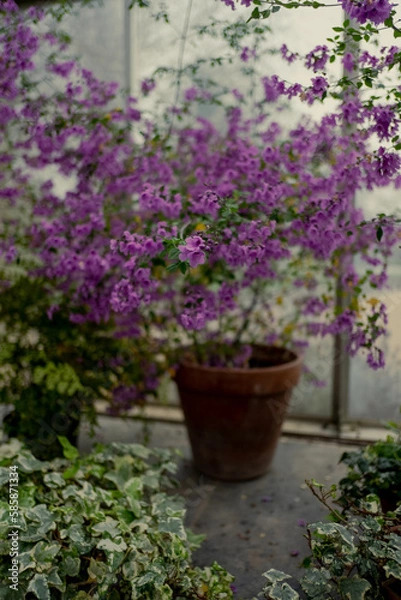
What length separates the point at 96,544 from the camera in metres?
1.64

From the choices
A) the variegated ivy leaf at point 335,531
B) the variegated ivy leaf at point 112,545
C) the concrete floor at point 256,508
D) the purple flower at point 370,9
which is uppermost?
the purple flower at point 370,9

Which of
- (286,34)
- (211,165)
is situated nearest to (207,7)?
(286,34)

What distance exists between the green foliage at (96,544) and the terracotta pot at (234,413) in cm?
57

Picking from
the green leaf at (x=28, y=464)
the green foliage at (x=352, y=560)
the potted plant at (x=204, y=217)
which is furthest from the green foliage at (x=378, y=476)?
the green leaf at (x=28, y=464)

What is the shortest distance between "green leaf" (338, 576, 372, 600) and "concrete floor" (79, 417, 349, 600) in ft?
1.35

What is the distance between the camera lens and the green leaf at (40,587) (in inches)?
57.5

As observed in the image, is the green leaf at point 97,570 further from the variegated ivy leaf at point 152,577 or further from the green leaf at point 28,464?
the green leaf at point 28,464

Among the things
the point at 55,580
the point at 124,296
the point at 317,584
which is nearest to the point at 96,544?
the point at 55,580

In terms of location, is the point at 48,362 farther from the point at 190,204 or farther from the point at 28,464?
the point at 190,204

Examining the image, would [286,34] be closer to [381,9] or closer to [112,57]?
[112,57]

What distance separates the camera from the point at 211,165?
2.40m

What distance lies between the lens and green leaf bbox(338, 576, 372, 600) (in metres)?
1.45

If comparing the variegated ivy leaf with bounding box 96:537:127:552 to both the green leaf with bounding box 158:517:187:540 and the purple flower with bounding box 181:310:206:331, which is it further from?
the purple flower with bounding box 181:310:206:331

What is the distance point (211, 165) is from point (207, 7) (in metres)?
1.15
